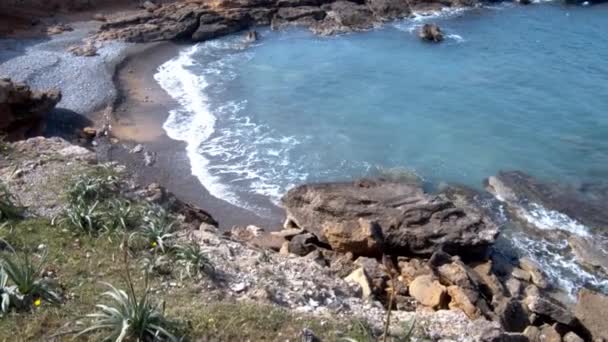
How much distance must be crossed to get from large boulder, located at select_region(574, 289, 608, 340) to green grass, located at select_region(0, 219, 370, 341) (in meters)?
7.25

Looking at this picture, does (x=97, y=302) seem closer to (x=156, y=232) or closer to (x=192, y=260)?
(x=192, y=260)

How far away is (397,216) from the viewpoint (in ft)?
56.4

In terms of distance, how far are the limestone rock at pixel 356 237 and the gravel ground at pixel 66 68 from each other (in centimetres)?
1449

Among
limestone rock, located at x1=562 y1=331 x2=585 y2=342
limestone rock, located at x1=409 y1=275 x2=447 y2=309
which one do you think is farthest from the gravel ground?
limestone rock, located at x1=562 y1=331 x2=585 y2=342

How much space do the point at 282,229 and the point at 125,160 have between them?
7.30m

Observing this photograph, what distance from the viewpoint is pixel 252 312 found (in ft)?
31.8

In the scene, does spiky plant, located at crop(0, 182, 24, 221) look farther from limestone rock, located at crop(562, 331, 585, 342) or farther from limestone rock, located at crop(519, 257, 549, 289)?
limestone rock, located at crop(519, 257, 549, 289)

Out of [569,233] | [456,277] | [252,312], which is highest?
[252,312]

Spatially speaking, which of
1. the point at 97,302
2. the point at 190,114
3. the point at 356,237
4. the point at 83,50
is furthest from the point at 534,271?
the point at 83,50

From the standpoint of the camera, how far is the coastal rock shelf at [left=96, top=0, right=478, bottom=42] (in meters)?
37.9

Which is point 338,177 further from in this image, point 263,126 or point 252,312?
point 252,312

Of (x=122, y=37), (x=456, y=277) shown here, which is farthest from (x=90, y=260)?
(x=122, y=37)

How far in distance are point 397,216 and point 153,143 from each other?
1114 centimetres

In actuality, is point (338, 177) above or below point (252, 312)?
below
